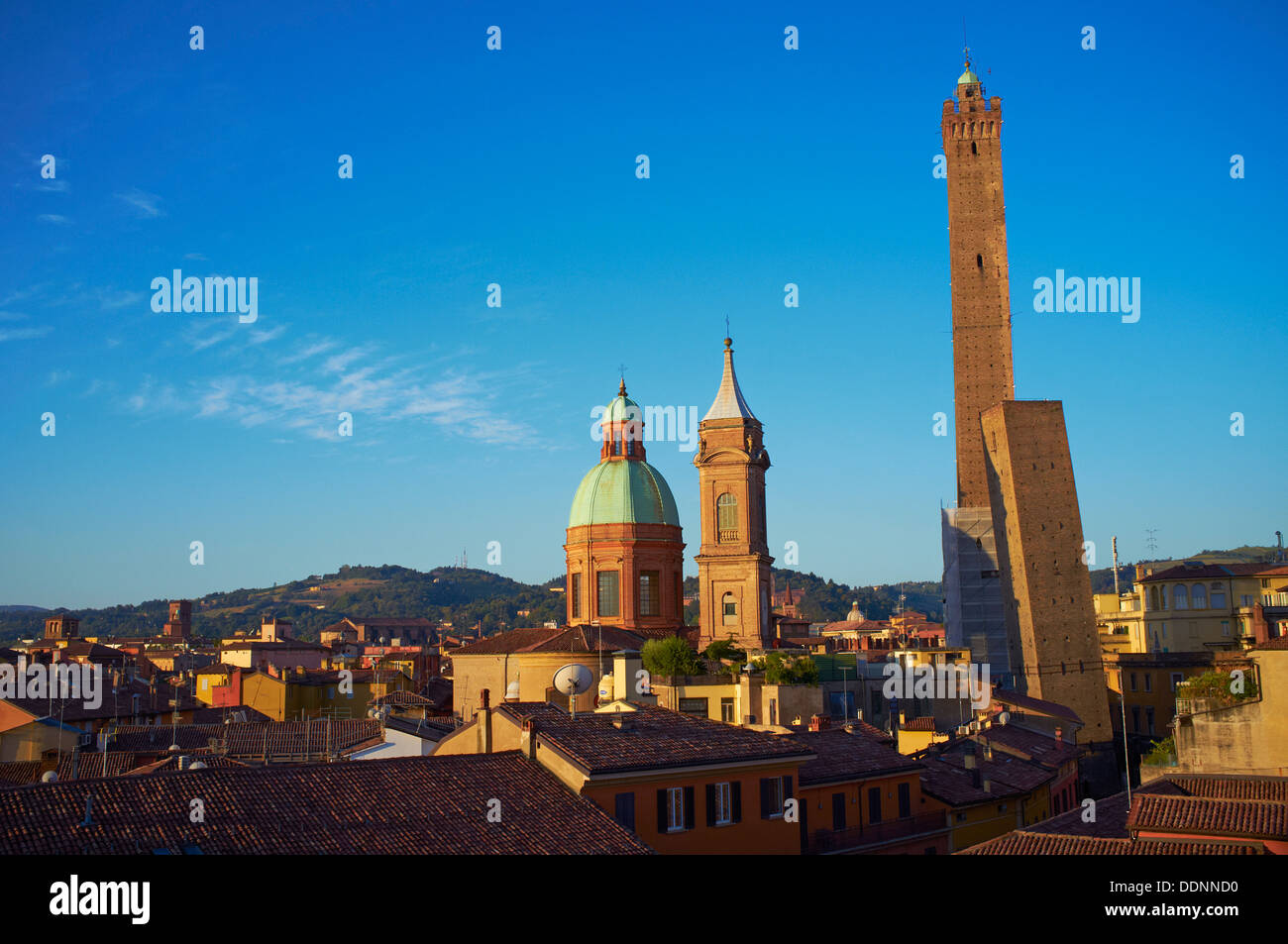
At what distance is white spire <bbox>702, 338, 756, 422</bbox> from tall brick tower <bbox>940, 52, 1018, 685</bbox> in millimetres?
18819

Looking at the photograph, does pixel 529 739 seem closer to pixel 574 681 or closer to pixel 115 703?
pixel 574 681

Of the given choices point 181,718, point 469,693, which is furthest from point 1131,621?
point 181,718

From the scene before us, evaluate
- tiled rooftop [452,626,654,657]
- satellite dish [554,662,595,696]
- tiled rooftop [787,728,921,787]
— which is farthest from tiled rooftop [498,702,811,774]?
tiled rooftop [452,626,654,657]

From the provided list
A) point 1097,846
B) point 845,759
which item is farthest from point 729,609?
point 1097,846

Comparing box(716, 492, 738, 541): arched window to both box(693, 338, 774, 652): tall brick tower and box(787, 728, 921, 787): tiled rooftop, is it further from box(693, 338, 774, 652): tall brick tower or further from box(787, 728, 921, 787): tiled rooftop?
box(787, 728, 921, 787): tiled rooftop

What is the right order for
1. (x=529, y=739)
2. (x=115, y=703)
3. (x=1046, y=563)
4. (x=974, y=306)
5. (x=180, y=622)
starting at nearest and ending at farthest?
(x=529, y=739) → (x=115, y=703) → (x=1046, y=563) → (x=974, y=306) → (x=180, y=622)

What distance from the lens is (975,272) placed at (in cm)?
7638

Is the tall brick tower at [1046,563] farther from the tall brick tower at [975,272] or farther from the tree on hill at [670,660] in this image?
the tree on hill at [670,660]

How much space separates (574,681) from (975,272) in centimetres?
5843

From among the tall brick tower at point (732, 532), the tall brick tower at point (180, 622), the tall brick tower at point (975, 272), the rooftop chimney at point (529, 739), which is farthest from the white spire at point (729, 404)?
the tall brick tower at point (180, 622)

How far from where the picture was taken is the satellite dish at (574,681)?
85.8ft

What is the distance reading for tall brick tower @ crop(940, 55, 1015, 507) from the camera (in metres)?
74.4
